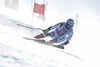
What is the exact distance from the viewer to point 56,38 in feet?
43.7

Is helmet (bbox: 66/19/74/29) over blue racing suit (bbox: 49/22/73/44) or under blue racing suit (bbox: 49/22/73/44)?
over

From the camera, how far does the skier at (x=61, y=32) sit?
1320cm

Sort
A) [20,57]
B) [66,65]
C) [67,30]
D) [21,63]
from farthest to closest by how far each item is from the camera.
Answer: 1. [67,30]
2. [66,65]
3. [20,57]
4. [21,63]

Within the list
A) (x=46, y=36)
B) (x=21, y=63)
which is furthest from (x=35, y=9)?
(x=21, y=63)

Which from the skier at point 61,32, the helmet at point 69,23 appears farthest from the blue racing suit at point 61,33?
the helmet at point 69,23

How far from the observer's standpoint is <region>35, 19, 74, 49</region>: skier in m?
13.2

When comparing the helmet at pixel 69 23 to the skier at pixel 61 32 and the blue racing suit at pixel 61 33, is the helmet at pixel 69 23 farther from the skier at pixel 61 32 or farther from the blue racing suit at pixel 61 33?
the blue racing suit at pixel 61 33

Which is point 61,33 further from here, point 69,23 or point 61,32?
point 69,23

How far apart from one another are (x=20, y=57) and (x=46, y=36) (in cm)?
643

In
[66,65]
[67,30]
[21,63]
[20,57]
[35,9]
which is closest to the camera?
[21,63]

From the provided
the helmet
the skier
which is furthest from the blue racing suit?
the helmet

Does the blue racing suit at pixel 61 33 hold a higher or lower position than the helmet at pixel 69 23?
lower

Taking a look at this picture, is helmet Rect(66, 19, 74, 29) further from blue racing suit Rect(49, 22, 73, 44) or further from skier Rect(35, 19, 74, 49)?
blue racing suit Rect(49, 22, 73, 44)

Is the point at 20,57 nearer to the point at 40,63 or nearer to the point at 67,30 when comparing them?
the point at 40,63
